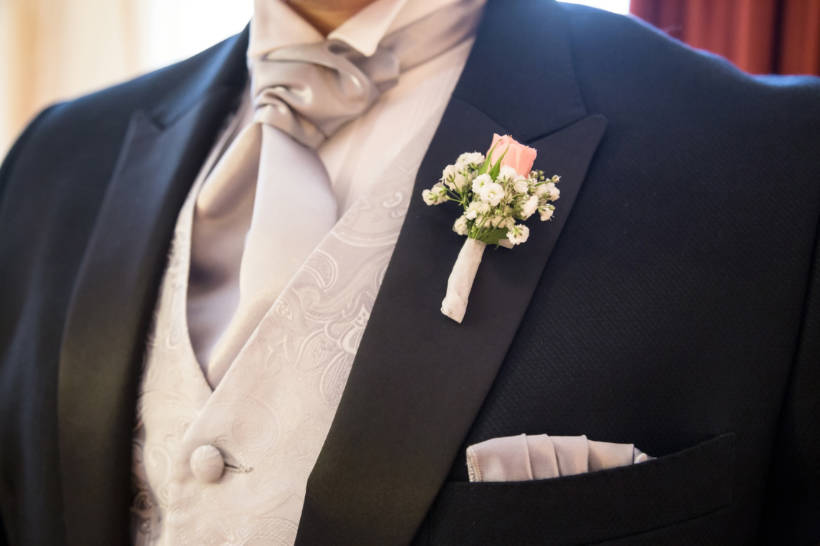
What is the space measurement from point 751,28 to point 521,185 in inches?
27.1

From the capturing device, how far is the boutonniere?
74 centimetres

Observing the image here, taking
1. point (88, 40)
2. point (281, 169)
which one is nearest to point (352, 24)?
point (281, 169)

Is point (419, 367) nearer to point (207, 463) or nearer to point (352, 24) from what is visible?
point (207, 463)

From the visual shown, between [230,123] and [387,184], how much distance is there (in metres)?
0.37

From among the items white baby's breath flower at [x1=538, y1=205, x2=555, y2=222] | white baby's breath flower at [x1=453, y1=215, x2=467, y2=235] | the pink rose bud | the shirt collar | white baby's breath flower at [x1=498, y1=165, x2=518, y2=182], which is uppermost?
the shirt collar

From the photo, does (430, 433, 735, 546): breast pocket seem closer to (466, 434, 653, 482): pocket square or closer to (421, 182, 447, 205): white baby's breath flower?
(466, 434, 653, 482): pocket square

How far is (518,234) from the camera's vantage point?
739mm

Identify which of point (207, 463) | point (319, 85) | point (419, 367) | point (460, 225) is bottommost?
point (207, 463)

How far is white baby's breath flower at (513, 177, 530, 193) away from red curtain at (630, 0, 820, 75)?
25.6 inches

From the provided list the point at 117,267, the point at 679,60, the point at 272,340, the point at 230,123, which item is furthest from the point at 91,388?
the point at 679,60

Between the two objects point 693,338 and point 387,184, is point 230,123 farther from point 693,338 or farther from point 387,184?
point 693,338

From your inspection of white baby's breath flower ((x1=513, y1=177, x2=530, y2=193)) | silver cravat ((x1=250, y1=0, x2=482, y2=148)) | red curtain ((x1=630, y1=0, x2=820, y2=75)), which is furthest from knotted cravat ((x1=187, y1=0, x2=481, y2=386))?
red curtain ((x1=630, y1=0, x2=820, y2=75))

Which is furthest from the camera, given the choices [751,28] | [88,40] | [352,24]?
[88,40]

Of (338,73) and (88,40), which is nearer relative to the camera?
(338,73)
